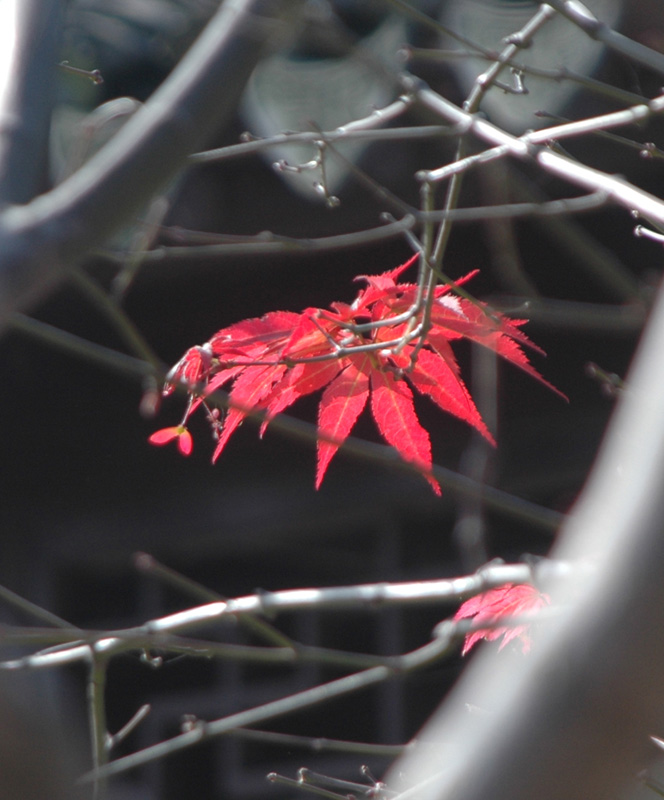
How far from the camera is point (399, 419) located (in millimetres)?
924

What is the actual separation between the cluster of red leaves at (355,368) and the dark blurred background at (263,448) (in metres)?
0.99

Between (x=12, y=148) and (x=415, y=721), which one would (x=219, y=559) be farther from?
(x=12, y=148)

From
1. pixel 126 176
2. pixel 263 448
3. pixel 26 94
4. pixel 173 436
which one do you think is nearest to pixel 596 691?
pixel 126 176

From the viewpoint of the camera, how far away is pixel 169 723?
306 cm

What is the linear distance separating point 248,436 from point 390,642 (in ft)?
2.32

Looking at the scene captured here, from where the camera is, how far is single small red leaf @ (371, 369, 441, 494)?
0.91m

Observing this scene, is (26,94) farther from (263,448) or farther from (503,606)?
(263,448)

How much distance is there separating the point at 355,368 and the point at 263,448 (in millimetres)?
1885

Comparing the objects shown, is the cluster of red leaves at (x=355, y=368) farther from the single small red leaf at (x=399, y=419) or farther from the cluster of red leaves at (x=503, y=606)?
the cluster of red leaves at (x=503, y=606)

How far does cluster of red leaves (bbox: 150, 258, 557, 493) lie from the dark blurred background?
989 millimetres

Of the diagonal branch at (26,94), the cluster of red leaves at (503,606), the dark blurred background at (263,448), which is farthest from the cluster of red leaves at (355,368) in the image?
the dark blurred background at (263,448)

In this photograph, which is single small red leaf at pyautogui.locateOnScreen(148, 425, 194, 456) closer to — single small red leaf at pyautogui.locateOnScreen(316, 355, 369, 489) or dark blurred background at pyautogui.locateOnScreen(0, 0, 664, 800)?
single small red leaf at pyautogui.locateOnScreen(316, 355, 369, 489)

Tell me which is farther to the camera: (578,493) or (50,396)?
(50,396)

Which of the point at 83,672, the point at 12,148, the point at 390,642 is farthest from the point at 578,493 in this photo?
the point at 12,148
